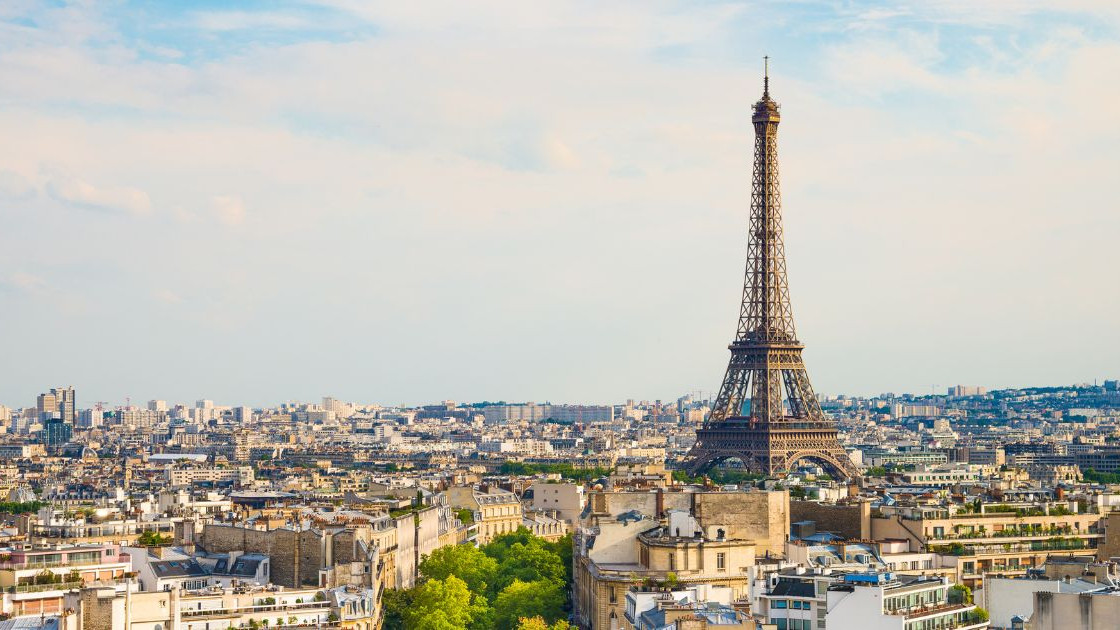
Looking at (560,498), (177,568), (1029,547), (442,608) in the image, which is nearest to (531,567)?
(442,608)

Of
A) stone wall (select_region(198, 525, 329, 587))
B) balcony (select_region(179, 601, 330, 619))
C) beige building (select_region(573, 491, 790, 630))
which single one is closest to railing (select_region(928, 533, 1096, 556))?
beige building (select_region(573, 491, 790, 630))

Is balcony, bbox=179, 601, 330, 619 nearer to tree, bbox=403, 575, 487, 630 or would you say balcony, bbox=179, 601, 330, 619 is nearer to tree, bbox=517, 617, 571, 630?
tree, bbox=517, 617, 571, 630

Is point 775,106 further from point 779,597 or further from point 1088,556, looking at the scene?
point 779,597

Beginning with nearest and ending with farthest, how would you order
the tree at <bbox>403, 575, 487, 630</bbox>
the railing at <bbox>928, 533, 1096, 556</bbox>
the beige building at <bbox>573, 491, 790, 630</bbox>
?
the beige building at <bbox>573, 491, 790, 630</bbox> < the tree at <bbox>403, 575, 487, 630</bbox> < the railing at <bbox>928, 533, 1096, 556</bbox>

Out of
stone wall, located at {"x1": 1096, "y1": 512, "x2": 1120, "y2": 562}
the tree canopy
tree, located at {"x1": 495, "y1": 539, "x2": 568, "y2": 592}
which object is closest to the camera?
the tree canopy

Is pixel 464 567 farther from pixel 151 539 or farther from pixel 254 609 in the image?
pixel 254 609

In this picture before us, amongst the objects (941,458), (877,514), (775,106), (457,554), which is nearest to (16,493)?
(775,106)

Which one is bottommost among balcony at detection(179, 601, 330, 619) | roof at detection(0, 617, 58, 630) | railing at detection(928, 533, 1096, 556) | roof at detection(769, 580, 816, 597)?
balcony at detection(179, 601, 330, 619)
